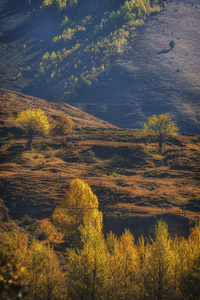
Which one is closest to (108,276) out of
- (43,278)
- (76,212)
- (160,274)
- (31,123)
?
(160,274)

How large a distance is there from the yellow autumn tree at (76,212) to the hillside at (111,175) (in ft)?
17.2

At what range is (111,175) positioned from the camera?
172 ft

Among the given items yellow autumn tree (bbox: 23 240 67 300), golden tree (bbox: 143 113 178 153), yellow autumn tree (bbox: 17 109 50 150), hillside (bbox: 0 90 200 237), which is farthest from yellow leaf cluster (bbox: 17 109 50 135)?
yellow autumn tree (bbox: 23 240 67 300)

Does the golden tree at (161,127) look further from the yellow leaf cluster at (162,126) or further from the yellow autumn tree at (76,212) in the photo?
the yellow autumn tree at (76,212)

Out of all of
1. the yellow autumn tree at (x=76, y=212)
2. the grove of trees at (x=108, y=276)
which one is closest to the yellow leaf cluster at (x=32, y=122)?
the yellow autumn tree at (x=76, y=212)

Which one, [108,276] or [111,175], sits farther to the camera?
[111,175]

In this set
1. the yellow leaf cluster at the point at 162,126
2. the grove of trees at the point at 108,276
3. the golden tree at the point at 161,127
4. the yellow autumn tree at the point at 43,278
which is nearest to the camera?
the yellow autumn tree at the point at 43,278

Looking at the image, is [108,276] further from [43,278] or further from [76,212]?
[76,212]

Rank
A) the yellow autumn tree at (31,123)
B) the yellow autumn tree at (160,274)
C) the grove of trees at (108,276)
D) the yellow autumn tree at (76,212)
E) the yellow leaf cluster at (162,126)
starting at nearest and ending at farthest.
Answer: the grove of trees at (108,276)
the yellow autumn tree at (160,274)
the yellow autumn tree at (76,212)
the yellow autumn tree at (31,123)
the yellow leaf cluster at (162,126)

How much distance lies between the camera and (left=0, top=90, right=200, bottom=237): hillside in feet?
124

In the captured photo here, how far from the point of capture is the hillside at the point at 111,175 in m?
37.8

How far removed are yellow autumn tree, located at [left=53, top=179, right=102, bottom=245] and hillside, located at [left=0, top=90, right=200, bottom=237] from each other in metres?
5.26

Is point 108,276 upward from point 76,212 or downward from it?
upward

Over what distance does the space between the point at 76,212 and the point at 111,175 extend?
2043 cm
